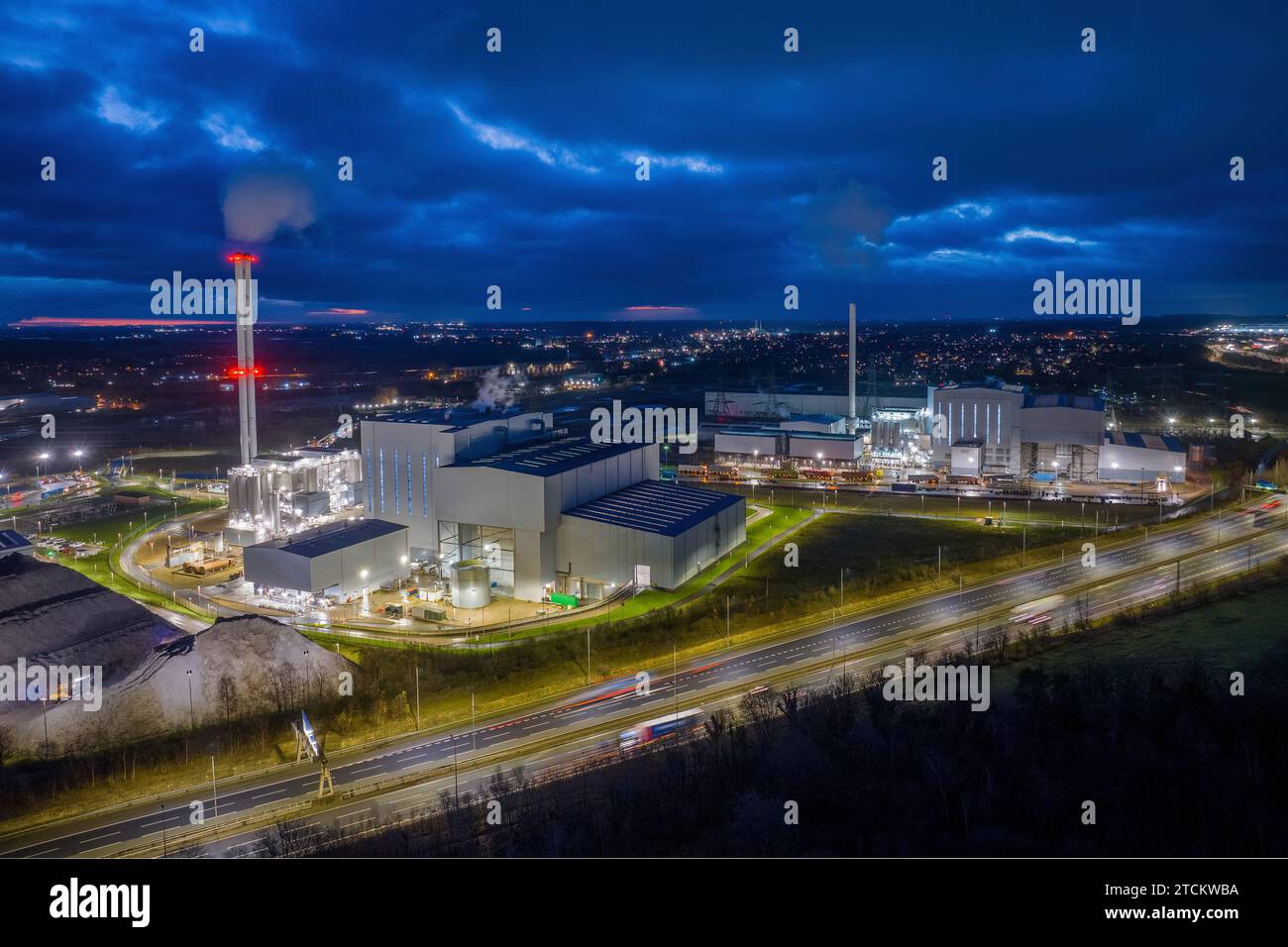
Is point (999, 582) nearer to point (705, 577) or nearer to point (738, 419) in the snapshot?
point (705, 577)

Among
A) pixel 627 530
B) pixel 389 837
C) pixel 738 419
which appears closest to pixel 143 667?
pixel 389 837

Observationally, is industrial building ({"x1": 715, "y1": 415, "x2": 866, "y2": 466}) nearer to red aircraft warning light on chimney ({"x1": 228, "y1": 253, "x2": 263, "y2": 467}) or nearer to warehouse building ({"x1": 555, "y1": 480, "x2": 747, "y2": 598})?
warehouse building ({"x1": 555, "y1": 480, "x2": 747, "y2": 598})

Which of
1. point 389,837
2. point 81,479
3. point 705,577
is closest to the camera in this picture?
point 389,837

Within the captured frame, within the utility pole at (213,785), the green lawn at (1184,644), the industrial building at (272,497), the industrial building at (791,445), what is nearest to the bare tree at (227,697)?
the utility pole at (213,785)

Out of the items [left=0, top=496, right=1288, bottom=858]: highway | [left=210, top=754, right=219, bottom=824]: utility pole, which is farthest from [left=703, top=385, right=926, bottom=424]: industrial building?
[left=210, top=754, right=219, bottom=824]: utility pole
